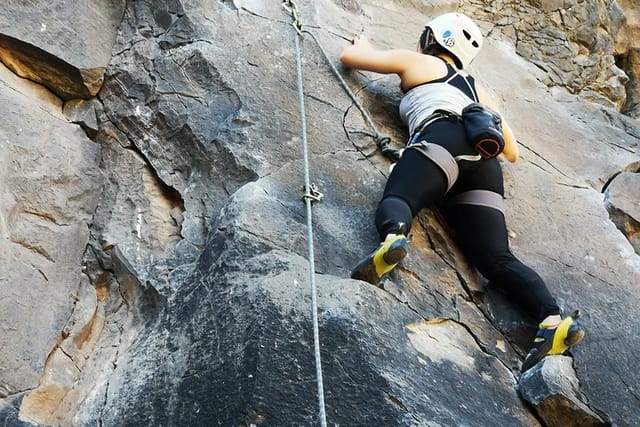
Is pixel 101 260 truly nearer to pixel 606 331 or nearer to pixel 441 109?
pixel 441 109

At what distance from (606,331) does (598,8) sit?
4.10 m

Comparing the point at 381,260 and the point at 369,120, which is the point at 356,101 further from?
the point at 381,260

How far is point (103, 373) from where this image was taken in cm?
326

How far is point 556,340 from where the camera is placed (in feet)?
10.8

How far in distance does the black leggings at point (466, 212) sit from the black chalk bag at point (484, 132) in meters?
0.06

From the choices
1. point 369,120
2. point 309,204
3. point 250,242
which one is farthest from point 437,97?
point 250,242

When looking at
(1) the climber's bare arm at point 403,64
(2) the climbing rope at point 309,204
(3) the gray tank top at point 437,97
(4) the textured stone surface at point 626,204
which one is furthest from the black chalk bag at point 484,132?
(4) the textured stone surface at point 626,204

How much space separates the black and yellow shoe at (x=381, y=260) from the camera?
318 cm

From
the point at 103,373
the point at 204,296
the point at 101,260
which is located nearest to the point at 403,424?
the point at 204,296

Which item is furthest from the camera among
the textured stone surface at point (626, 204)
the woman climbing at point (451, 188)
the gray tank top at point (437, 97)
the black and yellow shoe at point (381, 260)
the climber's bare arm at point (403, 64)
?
the textured stone surface at point (626, 204)

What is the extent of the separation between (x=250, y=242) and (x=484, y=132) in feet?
4.04

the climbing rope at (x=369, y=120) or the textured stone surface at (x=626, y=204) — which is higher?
the climbing rope at (x=369, y=120)

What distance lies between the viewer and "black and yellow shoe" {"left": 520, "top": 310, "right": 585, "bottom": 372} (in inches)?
127

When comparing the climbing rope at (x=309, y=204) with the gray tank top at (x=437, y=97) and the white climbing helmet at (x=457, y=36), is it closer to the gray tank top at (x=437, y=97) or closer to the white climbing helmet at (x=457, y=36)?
the gray tank top at (x=437, y=97)
